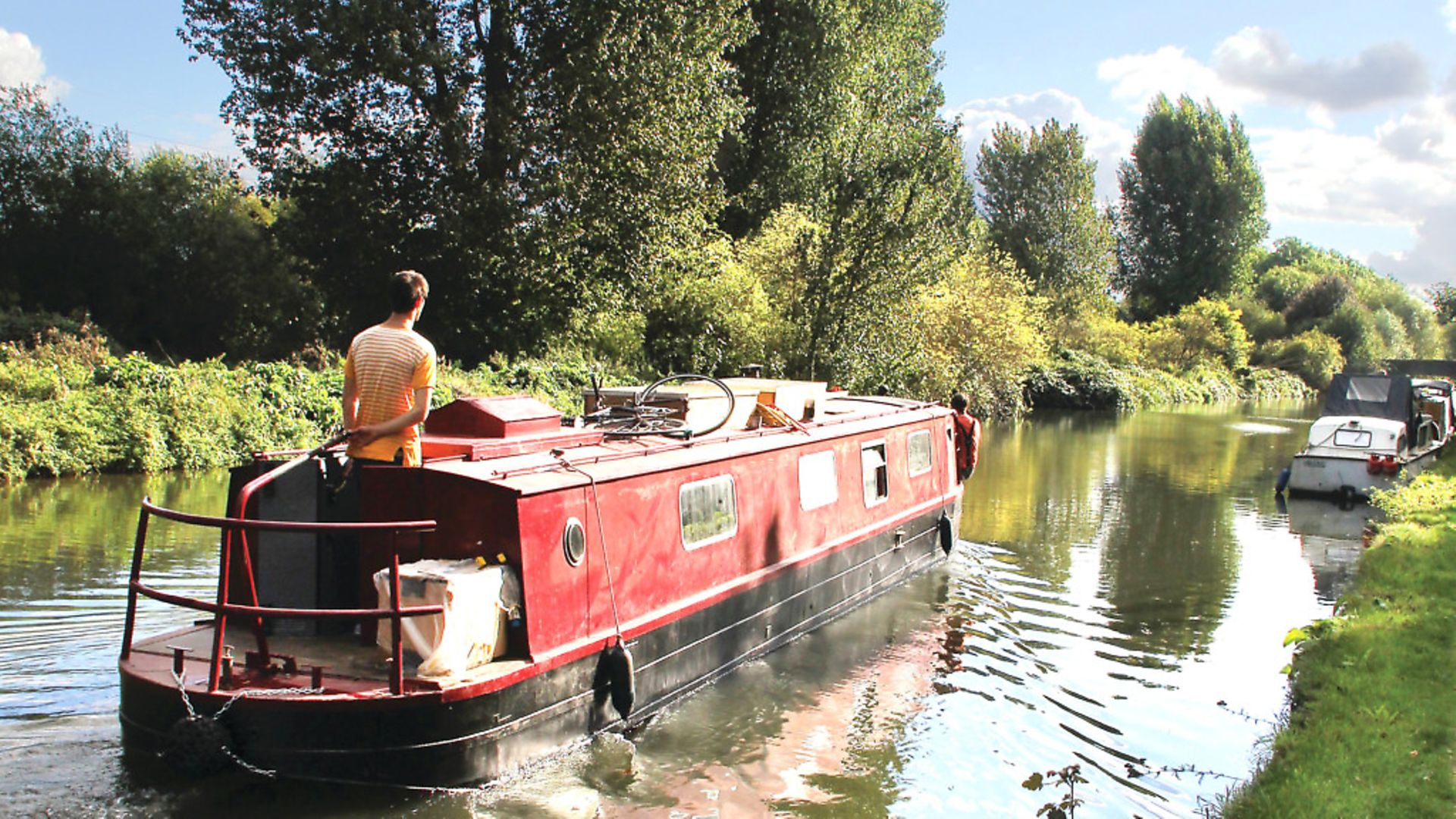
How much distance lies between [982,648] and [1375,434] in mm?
12659

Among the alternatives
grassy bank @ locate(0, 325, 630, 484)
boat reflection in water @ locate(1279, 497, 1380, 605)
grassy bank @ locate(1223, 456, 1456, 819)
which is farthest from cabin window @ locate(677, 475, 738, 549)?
grassy bank @ locate(0, 325, 630, 484)

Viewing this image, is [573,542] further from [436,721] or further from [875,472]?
[875,472]

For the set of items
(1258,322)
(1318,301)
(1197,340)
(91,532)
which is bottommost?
(91,532)

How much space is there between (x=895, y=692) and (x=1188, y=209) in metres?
66.4

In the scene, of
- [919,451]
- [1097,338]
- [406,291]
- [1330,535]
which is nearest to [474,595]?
[406,291]

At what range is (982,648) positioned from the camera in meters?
10.3

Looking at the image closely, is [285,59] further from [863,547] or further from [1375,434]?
[1375,434]

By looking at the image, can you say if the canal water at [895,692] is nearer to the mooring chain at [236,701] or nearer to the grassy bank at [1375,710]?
the mooring chain at [236,701]

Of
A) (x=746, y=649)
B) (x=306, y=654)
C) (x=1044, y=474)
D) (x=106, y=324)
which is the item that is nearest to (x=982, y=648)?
(x=746, y=649)

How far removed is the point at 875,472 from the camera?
38.2ft

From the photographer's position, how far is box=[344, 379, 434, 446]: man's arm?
6652 millimetres

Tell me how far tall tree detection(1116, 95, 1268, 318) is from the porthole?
219 feet

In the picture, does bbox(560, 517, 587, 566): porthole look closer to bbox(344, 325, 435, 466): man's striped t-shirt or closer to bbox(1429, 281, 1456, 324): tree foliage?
bbox(344, 325, 435, 466): man's striped t-shirt

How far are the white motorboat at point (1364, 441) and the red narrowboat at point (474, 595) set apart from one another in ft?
43.6
